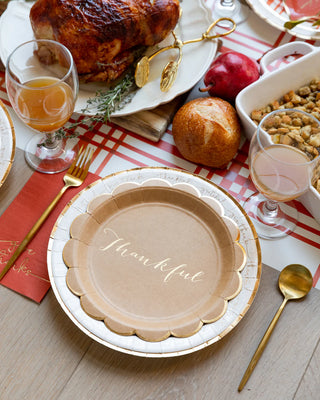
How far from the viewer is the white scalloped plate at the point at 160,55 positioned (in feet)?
3.70

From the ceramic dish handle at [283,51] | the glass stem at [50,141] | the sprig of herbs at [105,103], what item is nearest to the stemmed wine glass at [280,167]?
the ceramic dish handle at [283,51]

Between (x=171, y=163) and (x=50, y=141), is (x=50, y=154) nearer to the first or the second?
(x=50, y=141)

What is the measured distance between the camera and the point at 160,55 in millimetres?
1222

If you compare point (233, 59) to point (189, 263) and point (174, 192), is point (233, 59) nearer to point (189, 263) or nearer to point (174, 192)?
point (174, 192)

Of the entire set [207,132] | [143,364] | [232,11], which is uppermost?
[232,11]

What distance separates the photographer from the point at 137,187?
0.98m

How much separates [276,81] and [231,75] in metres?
0.11

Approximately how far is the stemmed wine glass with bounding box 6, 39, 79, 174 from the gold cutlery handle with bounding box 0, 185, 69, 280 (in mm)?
85

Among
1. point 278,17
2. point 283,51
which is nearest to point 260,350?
point 283,51

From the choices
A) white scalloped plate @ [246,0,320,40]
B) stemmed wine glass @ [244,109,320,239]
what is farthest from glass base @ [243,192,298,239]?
white scalloped plate @ [246,0,320,40]

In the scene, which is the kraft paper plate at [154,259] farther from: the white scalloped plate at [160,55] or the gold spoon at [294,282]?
the white scalloped plate at [160,55]

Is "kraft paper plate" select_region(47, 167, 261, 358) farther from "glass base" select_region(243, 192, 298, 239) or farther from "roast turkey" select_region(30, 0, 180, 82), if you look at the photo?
"roast turkey" select_region(30, 0, 180, 82)

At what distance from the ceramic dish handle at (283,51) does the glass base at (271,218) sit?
1.16 feet

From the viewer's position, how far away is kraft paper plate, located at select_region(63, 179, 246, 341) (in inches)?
33.8
